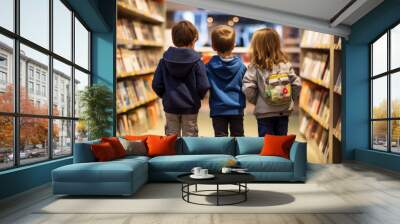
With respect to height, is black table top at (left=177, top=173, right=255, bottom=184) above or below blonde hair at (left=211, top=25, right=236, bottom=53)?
below

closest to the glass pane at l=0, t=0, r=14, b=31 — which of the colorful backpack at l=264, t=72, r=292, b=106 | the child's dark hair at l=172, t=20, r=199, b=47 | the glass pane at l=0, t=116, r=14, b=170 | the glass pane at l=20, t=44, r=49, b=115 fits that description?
the glass pane at l=20, t=44, r=49, b=115

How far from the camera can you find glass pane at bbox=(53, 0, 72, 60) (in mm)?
5832

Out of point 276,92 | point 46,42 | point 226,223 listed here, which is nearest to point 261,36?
point 276,92

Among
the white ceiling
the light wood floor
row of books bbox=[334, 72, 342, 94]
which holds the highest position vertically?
the white ceiling

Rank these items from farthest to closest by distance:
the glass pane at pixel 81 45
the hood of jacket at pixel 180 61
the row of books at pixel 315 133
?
the row of books at pixel 315 133 < the glass pane at pixel 81 45 < the hood of jacket at pixel 180 61

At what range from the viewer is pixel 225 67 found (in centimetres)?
586

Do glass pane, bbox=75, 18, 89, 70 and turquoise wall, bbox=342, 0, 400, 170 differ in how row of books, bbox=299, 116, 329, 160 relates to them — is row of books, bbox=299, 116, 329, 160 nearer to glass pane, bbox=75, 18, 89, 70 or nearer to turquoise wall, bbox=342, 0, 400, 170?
turquoise wall, bbox=342, 0, 400, 170

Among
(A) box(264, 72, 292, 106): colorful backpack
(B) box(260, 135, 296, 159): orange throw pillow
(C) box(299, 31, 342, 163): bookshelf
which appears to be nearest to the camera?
(B) box(260, 135, 296, 159): orange throw pillow

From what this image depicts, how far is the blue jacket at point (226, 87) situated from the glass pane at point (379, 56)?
2639 millimetres

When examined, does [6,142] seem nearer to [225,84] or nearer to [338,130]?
[225,84]

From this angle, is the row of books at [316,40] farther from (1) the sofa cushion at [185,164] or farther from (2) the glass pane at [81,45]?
(2) the glass pane at [81,45]

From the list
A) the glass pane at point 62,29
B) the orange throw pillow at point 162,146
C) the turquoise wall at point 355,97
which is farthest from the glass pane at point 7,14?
the turquoise wall at point 355,97

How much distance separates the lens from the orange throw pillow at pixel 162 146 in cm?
566

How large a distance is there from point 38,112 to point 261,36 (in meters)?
2.82
